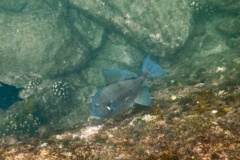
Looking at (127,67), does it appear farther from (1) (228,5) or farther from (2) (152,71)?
(2) (152,71)

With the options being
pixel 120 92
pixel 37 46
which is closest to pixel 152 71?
pixel 120 92

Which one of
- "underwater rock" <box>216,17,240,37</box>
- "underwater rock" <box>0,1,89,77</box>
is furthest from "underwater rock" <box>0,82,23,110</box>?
"underwater rock" <box>216,17,240,37</box>

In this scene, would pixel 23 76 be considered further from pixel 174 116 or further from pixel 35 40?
pixel 174 116

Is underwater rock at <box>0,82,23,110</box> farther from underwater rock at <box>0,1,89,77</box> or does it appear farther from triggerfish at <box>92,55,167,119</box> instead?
underwater rock at <box>0,1,89,77</box>

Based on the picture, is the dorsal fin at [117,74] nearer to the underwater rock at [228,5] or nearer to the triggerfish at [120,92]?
the triggerfish at [120,92]

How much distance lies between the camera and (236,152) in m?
2.14

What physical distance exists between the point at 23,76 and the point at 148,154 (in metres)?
7.09

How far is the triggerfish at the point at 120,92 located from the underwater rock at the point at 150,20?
4622mm

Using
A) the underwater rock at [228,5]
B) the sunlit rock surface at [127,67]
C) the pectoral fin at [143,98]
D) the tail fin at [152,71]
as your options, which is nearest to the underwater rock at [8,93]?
the sunlit rock surface at [127,67]

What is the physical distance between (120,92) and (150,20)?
5.37 meters

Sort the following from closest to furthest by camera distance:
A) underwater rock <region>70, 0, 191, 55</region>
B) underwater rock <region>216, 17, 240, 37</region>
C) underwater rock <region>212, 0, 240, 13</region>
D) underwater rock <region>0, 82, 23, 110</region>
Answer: underwater rock <region>0, 82, 23, 110</region>
underwater rock <region>212, 0, 240, 13</region>
underwater rock <region>216, 17, 240, 37</region>
underwater rock <region>70, 0, 191, 55</region>

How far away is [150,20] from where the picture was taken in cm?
810

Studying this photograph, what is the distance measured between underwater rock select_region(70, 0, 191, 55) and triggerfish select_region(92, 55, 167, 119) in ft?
15.2

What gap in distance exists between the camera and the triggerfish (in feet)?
10.7
